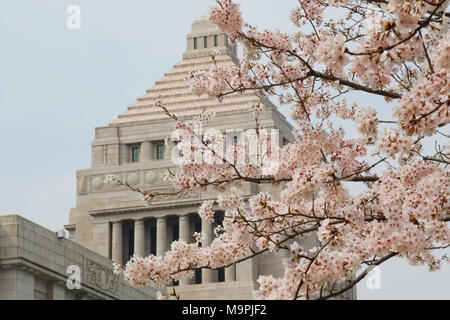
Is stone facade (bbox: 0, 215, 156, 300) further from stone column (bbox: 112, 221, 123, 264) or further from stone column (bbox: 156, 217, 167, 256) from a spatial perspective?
stone column (bbox: 112, 221, 123, 264)

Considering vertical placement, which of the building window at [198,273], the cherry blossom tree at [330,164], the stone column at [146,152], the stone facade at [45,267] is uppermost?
the stone column at [146,152]

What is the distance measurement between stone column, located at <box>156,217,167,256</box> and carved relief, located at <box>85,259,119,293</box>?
26.2m

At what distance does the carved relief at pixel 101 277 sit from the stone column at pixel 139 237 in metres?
27.2

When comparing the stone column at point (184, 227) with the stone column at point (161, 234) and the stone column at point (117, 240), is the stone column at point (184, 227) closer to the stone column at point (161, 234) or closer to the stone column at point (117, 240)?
the stone column at point (161, 234)

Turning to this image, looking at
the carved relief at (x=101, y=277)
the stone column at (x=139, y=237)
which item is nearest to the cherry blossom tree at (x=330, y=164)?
the carved relief at (x=101, y=277)

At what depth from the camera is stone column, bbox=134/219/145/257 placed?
81.4 m

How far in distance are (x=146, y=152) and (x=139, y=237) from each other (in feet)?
28.1

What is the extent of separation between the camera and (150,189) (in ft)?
260

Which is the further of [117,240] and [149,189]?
[117,240]

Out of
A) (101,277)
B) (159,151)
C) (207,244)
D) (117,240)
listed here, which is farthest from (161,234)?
(101,277)

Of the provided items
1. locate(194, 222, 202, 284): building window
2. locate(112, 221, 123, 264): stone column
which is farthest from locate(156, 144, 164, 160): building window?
locate(112, 221, 123, 264): stone column

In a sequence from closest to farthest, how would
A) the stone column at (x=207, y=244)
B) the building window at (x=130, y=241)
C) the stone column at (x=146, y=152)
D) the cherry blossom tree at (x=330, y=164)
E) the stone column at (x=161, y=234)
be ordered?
the cherry blossom tree at (x=330, y=164)
the stone column at (x=207, y=244)
the stone column at (x=161, y=234)
the building window at (x=130, y=241)
the stone column at (x=146, y=152)

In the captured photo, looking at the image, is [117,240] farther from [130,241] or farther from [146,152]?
[146,152]

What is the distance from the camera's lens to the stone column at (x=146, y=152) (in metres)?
85.7
